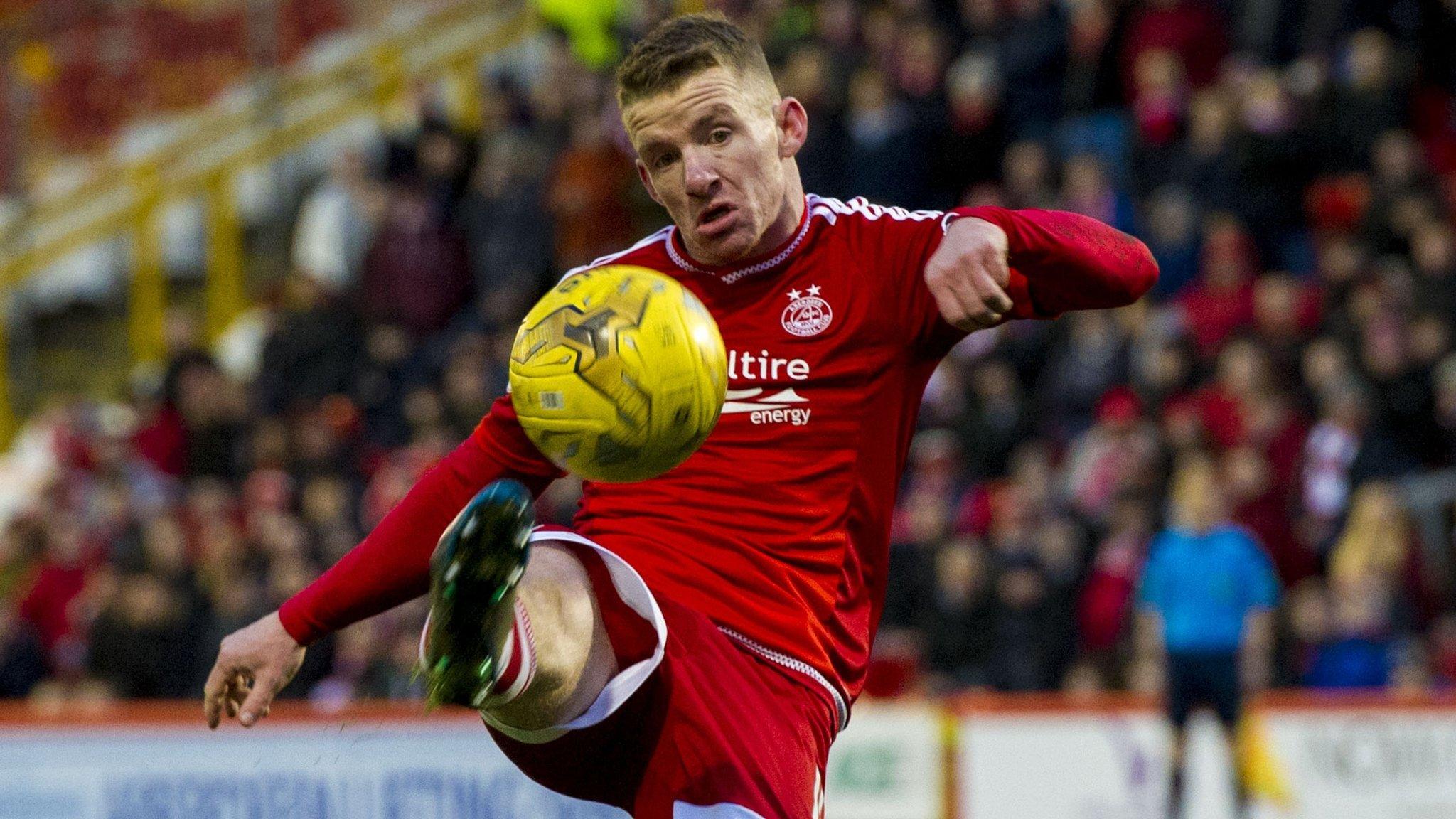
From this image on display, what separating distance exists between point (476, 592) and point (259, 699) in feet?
2.81

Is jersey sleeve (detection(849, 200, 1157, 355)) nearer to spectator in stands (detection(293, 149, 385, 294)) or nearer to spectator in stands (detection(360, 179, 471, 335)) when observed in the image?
spectator in stands (detection(360, 179, 471, 335))

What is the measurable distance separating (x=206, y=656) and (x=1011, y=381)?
484 centimetres

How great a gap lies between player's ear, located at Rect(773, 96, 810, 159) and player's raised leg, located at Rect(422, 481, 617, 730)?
103cm

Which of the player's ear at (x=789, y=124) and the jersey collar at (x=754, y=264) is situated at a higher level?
the player's ear at (x=789, y=124)

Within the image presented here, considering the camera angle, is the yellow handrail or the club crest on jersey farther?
the yellow handrail

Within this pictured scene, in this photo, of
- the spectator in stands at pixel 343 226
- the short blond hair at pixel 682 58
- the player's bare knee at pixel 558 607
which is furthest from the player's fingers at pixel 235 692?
the spectator in stands at pixel 343 226

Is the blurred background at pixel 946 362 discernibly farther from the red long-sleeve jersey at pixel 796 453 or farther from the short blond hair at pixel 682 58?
the short blond hair at pixel 682 58

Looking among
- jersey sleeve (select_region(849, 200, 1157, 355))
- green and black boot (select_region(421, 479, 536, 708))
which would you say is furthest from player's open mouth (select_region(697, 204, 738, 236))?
green and black boot (select_region(421, 479, 536, 708))

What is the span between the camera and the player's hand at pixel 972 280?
393cm

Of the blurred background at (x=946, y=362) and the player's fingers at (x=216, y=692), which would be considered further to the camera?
the blurred background at (x=946, y=362)

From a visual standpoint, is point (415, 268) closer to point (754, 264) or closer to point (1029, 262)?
point (754, 264)

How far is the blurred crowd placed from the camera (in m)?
11.2

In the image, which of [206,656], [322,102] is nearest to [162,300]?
[322,102]

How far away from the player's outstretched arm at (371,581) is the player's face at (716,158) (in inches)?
21.3
